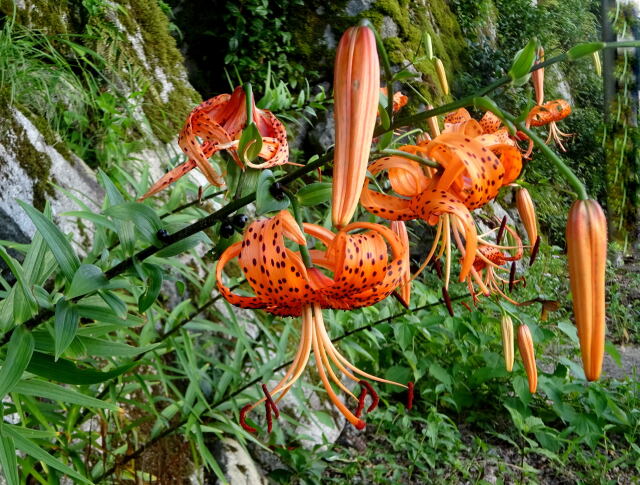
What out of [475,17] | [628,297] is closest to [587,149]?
[628,297]

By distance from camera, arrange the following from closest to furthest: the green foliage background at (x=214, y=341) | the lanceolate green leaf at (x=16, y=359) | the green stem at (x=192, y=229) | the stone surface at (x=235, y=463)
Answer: the green stem at (x=192, y=229), the lanceolate green leaf at (x=16, y=359), the green foliage background at (x=214, y=341), the stone surface at (x=235, y=463)

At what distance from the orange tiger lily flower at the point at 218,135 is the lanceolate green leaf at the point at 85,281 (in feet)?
0.39

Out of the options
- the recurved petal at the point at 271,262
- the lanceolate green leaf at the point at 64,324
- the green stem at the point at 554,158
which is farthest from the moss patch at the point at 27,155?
the green stem at the point at 554,158

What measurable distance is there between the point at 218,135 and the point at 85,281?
0.24m

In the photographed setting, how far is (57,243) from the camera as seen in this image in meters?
0.66

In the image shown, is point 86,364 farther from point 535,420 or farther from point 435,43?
point 435,43

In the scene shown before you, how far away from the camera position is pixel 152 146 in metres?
1.88

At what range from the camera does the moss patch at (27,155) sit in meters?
1.30

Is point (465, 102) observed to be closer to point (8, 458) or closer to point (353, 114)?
point (353, 114)

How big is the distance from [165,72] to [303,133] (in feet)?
2.85

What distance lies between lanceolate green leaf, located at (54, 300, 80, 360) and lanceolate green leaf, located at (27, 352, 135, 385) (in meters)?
0.07

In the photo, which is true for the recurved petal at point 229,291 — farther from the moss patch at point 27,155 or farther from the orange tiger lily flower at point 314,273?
the moss patch at point 27,155

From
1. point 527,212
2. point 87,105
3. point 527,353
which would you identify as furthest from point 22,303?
point 87,105

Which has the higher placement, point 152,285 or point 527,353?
point 152,285
